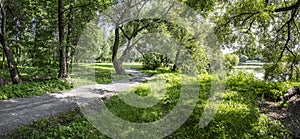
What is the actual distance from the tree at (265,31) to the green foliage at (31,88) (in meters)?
7.78

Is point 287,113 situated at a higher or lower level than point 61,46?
lower

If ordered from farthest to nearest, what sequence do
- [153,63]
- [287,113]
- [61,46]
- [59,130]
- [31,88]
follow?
[153,63] → [61,46] → [31,88] → [287,113] → [59,130]

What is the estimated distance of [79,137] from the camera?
14.3 ft

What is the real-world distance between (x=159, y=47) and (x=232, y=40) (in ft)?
28.6

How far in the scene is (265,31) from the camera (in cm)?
1071

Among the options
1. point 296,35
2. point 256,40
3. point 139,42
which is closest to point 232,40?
point 256,40

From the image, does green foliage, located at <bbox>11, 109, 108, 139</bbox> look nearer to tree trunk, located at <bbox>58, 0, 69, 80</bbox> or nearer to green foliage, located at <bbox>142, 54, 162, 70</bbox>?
tree trunk, located at <bbox>58, 0, 69, 80</bbox>

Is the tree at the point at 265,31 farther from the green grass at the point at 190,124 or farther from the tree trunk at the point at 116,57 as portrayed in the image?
the tree trunk at the point at 116,57

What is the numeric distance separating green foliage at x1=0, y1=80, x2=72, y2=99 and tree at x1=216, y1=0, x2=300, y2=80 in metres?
7.78

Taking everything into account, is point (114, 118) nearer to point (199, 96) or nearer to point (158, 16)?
point (199, 96)

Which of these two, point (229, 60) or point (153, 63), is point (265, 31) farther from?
point (229, 60)

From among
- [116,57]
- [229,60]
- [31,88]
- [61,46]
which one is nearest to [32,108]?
[31,88]

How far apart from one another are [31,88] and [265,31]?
1111 centimetres

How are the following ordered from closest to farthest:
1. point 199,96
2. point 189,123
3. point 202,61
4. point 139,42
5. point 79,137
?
point 79,137 < point 189,123 < point 199,96 < point 202,61 < point 139,42
